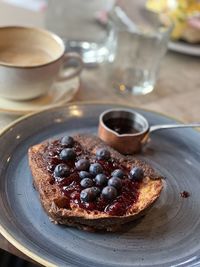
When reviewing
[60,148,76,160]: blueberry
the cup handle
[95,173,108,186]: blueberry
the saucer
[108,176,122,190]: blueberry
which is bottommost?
the saucer

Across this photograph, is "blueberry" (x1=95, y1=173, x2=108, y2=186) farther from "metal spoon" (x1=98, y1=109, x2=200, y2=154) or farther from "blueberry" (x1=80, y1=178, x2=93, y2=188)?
"metal spoon" (x1=98, y1=109, x2=200, y2=154)

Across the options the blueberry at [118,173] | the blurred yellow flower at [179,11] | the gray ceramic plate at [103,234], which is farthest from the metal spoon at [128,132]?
the blurred yellow flower at [179,11]

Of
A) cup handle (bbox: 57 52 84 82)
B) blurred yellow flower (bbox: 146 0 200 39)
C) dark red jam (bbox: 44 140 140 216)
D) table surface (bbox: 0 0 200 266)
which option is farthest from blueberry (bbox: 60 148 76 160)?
blurred yellow flower (bbox: 146 0 200 39)

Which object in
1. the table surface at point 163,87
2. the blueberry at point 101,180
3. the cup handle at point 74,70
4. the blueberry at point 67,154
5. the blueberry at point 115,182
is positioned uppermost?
the blueberry at point 115,182

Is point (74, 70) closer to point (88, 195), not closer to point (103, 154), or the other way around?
point (103, 154)

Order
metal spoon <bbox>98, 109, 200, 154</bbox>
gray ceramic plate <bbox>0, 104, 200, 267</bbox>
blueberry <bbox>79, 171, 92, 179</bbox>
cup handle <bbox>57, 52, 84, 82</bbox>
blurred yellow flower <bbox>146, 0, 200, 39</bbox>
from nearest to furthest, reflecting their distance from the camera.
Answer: gray ceramic plate <bbox>0, 104, 200, 267</bbox> < blueberry <bbox>79, 171, 92, 179</bbox> < metal spoon <bbox>98, 109, 200, 154</bbox> < cup handle <bbox>57, 52, 84, 82</bbox> < blurred yellow flower <bbox>146, 0, 200, 39</bbox>

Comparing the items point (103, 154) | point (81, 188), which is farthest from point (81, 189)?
point (103, 154)

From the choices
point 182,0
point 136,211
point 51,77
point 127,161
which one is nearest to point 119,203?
point 136,211

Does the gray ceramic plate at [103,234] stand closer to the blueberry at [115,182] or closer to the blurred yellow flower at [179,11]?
the blueberry at [115,182]

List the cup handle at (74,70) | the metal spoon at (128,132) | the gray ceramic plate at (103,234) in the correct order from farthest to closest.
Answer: the cup handle at (74,70), the metal spoon at (128,132), the gray ceramic plate at (103,234)
